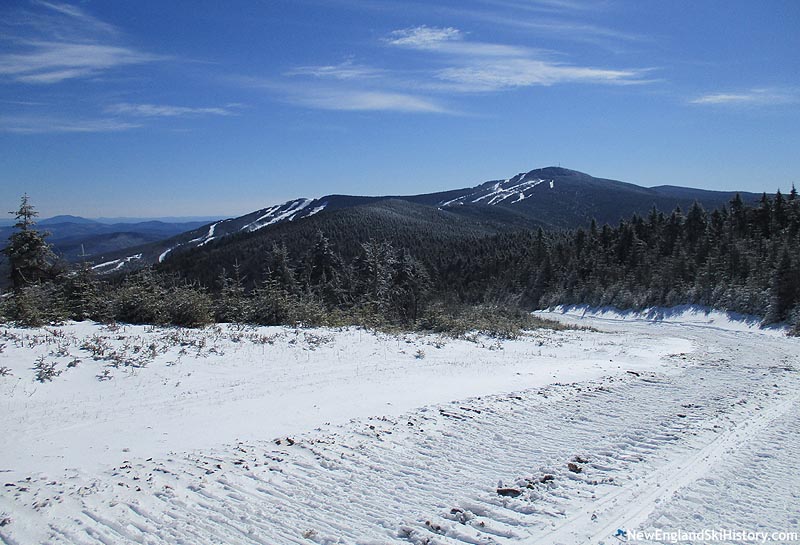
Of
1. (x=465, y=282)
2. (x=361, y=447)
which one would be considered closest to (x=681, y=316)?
(x=361, y=447)

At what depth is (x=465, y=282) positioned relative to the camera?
8381 cm

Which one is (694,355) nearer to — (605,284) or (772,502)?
(772,502)

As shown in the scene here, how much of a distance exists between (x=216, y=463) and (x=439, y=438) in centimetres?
294

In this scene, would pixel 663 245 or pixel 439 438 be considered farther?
pixel 663 245

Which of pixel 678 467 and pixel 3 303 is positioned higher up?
pixel 3 303

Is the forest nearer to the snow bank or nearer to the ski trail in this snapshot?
A: the snow bank

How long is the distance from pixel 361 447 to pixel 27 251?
22.6 m

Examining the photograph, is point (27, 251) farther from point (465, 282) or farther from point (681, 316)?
point (465, 282)

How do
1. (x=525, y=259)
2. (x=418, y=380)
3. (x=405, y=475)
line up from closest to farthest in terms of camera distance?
(x=405, y=475) → (x=418, y=380) → (x=525, y=259)

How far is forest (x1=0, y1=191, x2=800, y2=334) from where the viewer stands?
1293cm

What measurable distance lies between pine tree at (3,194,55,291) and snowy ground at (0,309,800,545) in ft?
46.4

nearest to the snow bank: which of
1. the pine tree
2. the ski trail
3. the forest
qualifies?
the forest

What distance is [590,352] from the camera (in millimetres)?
14992

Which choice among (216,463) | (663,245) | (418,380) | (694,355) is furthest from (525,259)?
(216,463)
